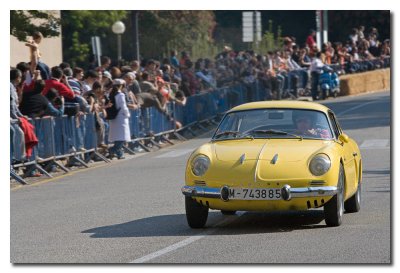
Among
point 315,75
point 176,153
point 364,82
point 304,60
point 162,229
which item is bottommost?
point 364,82

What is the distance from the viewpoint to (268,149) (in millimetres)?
14164

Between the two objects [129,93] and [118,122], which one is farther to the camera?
[129,93]

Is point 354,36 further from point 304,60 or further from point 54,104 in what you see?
point 54,104

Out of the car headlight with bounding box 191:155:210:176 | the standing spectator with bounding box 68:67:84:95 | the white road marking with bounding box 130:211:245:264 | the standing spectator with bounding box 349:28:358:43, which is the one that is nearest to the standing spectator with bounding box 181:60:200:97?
the standing spectator with bounding box 68:67:84:95

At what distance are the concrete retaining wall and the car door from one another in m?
35.6

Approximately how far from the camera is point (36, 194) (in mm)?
19719

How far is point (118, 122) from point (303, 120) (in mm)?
12177

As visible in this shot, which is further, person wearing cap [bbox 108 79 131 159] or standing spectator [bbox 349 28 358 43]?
standing spectator [bbox 349 28 358 43]

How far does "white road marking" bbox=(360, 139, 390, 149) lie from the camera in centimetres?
2709

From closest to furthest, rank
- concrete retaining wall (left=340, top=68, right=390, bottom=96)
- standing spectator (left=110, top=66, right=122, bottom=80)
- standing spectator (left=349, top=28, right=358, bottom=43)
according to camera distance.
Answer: standing spectator (left=110, top=66, right=122, bottom=80)
concrete retaining wall (left=340, top=68, right=390, bottom=96)
standing spectator (left=349, top=28, right=358, bottom=43)

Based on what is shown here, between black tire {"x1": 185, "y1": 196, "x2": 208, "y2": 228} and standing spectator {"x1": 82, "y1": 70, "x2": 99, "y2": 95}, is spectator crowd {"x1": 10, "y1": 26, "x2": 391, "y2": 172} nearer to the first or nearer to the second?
standing spectator {"x1": 82, "y1": 70, "x2": 99, "y2": 95}

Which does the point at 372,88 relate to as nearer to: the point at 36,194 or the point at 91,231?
the point at 36,194

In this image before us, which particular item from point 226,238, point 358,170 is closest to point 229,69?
point 358,170

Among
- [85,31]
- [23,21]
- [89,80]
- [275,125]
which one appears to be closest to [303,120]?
[275,125]
